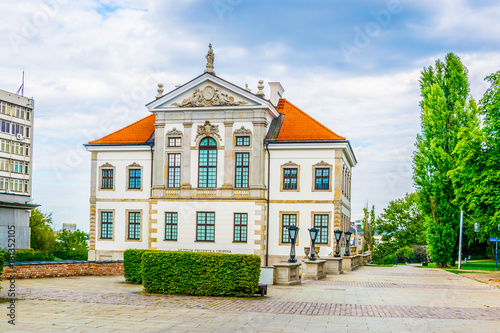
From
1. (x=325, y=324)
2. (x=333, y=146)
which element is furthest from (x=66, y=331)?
(x=333, y=146)

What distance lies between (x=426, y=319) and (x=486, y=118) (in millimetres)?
22385

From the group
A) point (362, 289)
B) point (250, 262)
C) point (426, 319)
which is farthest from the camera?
point (362, 289)

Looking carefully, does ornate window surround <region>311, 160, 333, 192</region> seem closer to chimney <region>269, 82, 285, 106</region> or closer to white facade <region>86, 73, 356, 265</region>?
white facade <region>86, 73, 356, 265</region>

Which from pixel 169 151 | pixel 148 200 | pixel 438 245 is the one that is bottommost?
pixel 438 245

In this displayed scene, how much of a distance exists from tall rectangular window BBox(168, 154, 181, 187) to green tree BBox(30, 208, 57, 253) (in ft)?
117

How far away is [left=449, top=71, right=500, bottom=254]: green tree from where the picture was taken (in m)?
32.8

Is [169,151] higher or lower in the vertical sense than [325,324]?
higher

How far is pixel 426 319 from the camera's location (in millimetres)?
14750

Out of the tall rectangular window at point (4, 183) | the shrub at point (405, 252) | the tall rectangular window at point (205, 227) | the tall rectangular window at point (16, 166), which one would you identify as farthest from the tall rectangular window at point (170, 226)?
the shrub at point (405, 252)

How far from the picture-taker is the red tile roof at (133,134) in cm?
4644

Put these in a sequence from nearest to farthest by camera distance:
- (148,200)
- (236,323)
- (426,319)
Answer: (236,323) → (426,319) → (148,200)

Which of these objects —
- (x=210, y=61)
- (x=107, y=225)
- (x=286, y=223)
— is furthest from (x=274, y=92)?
(x=107, y=225)

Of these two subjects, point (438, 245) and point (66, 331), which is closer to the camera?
point (66, 331)

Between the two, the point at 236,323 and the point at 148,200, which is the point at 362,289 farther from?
the point at 148,200
